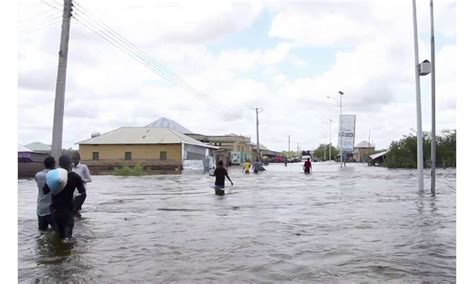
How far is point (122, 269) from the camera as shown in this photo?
7105mm

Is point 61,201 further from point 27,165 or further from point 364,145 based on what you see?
point 364,145

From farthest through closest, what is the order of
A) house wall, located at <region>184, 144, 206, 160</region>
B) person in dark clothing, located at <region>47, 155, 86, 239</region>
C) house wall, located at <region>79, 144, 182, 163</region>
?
house wall, located at <region>184, 144, 206, 160</region>
house wall, located at <region>79, 144, 182, 163</region>
person in dark clothing, located at <region>47, 155, 86, 239</region>

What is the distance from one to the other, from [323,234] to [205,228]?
2.41 m

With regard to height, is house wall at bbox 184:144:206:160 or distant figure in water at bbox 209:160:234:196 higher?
house wall at bbox 184:144:206:160

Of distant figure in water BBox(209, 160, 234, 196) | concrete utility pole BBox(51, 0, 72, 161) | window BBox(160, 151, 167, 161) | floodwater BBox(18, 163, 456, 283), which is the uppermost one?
concrete utility pole BBox(51, 0, 72, 161)

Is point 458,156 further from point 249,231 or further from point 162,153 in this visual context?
point 162,153

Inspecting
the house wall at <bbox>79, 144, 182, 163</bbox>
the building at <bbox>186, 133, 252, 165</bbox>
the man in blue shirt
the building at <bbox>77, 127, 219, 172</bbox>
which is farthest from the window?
the man in blue shirt

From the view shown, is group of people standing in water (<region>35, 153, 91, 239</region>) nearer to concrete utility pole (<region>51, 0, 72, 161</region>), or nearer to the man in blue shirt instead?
the man in blue shirt

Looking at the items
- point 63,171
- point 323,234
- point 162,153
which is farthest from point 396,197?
point 162,153

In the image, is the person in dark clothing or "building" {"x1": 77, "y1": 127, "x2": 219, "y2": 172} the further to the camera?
"building" {"x1": 77, "y1": 127, "x2": 219, "y2": 172}

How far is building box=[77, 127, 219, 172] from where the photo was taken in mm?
53562

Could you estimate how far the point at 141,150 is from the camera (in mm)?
54906

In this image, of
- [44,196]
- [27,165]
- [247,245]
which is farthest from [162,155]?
[247,245]

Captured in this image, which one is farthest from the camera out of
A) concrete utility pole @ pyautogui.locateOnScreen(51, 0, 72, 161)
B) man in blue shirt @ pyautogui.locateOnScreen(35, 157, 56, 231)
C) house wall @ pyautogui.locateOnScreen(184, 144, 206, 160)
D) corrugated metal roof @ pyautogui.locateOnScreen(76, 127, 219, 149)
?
corrugated metal roof @ pyautogui.locateOnScreen(76, 127, 219, 149)
